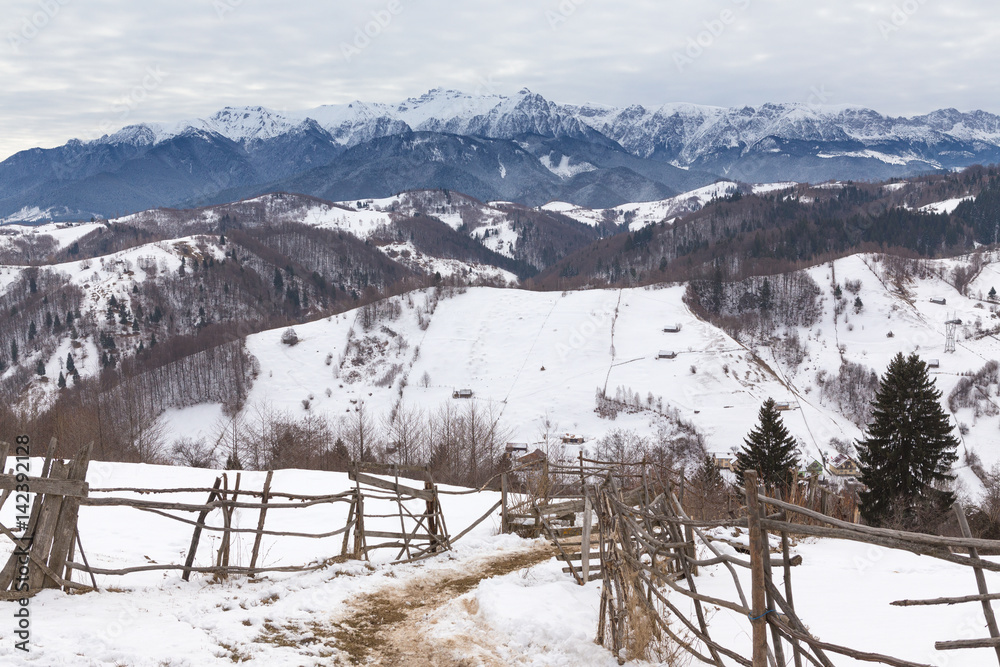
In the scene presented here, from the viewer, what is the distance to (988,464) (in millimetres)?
79000

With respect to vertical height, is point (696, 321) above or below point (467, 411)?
above

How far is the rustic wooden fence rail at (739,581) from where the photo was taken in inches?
185

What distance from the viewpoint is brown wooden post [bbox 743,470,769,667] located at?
5559 millimetres

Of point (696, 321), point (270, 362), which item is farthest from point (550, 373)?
point (270, 362)

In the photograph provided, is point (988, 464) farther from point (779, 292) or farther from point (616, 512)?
point (616, 512)

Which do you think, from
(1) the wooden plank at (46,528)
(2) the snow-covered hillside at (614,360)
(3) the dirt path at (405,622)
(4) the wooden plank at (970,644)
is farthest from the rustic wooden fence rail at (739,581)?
(2) the snow-covered hillside at (614,360)

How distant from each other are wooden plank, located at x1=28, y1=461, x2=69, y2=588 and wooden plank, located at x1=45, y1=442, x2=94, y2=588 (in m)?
0.06

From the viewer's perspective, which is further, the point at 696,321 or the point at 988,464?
the point at 696,321

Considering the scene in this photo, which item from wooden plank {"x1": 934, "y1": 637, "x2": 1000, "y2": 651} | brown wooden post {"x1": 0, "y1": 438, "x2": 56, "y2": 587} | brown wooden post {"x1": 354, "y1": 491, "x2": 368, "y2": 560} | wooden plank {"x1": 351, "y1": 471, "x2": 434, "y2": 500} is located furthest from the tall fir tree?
brown wooden post {"x1": 0, "y1": 438, "x2": 56, "y2": 587}

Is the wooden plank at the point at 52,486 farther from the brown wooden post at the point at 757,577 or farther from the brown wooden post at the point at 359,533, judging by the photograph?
the brown wooden post at the point at 757,577

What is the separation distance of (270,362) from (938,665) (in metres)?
115

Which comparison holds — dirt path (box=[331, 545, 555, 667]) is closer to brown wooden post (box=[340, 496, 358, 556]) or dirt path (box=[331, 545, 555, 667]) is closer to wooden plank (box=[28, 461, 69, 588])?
brown wooden post (box=[340, 496, 358, 556])

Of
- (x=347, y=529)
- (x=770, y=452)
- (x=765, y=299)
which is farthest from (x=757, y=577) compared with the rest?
(x=765, y=299)

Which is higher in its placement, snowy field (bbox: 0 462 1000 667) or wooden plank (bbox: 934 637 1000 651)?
wooden plank (bbox: 934 637 1000 651)
